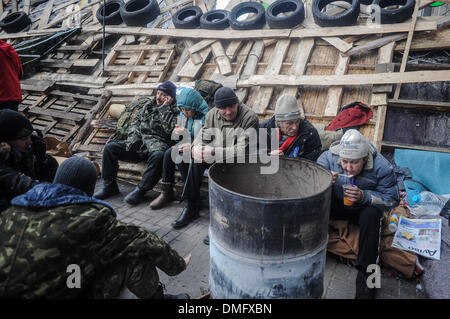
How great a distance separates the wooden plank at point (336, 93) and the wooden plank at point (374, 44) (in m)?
0.18

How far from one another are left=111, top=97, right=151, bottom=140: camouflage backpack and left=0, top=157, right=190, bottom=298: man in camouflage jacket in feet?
9.20

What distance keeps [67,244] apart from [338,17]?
5.54 m

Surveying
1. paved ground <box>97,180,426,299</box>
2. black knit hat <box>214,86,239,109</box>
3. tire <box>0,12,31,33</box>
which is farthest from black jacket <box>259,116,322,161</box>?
tire <box>0,12,31,33</box>

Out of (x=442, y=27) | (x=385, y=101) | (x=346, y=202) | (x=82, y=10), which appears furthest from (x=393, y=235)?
(x=82, y=10)

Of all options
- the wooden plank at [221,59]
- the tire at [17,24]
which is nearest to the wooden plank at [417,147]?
the wooden plank at [221,59]

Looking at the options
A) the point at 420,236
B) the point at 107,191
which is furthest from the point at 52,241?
the point at 420,236

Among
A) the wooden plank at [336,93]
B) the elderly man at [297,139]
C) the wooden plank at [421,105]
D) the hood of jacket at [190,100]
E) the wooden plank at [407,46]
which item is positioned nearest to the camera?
the elderly man at [297,139]

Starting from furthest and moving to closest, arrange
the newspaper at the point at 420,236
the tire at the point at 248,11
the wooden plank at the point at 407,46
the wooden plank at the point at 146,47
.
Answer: the wooden plank at the point at 146,47 → the tire at the point at 248,11 → the wooden plank at the point at 407,46 → the newspaper at the point at 420,236

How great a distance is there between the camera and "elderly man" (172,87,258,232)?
125 inches

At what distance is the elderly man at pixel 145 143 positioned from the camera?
3965 millimetres

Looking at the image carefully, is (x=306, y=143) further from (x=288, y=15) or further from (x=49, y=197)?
(x=288, y=15)

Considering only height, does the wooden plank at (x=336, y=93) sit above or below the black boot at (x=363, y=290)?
above

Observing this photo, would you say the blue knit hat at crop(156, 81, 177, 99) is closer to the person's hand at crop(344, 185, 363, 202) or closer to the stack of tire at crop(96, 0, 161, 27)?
the person's hand at crop(344, 185, 363, 202)

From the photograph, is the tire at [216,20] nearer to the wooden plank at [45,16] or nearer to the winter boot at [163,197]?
the winter boot at [163,197]
